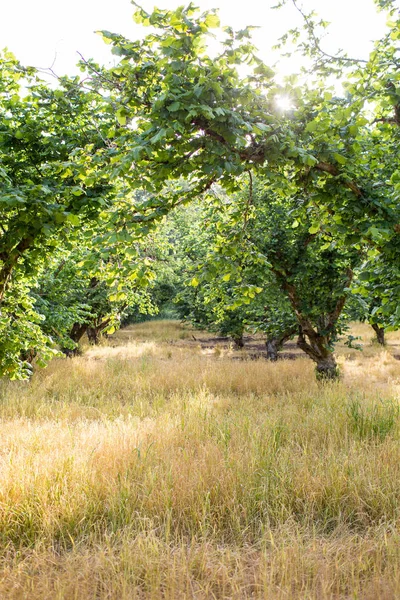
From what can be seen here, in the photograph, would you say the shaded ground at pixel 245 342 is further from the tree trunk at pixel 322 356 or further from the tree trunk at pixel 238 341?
the tree trunk at pixel 322 356

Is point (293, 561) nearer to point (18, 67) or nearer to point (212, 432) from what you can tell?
point (212, 432)

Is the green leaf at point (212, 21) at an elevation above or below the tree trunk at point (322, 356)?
above

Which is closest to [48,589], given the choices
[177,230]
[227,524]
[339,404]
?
[227,524]

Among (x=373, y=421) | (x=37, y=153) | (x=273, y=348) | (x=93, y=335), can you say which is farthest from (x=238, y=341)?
(x=37, y=153)

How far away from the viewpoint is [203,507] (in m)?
3.64

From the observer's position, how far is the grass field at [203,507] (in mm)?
2836

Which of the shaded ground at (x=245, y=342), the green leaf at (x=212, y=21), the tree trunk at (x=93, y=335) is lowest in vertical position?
the shaded ground at (x=245, y=342)

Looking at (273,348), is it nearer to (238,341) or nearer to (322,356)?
(238,341)

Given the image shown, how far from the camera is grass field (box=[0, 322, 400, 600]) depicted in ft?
9.30

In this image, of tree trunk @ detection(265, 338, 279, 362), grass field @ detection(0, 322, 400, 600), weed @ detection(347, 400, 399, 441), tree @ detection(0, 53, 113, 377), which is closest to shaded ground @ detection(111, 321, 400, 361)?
tree trunk @ detection(265, 338, 279, 362)

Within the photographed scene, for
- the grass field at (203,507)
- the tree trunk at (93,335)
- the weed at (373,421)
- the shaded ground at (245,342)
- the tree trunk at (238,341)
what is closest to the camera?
the grass field at (203,507)

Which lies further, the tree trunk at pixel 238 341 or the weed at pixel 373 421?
the tree trunk at pixel 238 341

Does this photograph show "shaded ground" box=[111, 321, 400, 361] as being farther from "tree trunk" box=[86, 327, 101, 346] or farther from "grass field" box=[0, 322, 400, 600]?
"grass field" box=[0, 322, 400, 600]

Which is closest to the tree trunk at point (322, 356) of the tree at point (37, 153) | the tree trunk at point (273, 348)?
the tree trunk at point (273, 348)
